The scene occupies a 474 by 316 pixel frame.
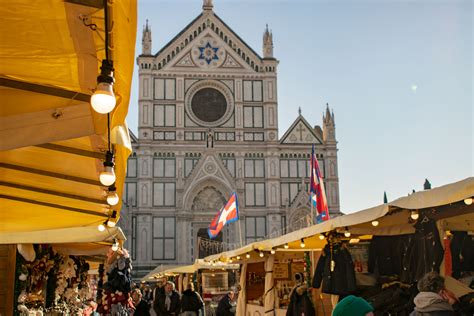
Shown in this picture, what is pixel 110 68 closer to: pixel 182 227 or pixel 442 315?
pixel 442 315

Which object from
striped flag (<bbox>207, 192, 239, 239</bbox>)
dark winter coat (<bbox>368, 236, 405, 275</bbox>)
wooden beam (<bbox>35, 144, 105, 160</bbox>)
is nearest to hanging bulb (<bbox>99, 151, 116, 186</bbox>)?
wooden beam (<bbox>35, 144, 105, 160</bbox>)

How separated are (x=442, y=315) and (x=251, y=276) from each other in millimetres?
10828

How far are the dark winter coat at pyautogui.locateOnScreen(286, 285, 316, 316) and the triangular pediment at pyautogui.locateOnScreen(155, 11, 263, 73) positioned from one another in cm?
2851

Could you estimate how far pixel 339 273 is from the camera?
8.65 m

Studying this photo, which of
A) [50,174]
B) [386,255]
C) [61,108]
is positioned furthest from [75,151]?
[386,255]

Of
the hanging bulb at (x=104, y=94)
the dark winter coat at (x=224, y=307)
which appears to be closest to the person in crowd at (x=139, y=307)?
the dark winter coat at (x=224, y=307)

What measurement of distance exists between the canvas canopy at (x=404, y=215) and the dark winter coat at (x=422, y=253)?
0.21m

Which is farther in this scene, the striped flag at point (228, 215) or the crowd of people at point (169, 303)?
the striped flag at point (228, 215)

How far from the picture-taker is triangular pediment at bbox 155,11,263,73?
37344mm

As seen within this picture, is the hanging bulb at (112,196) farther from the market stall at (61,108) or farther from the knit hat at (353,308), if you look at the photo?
the knit hat at (353,308)

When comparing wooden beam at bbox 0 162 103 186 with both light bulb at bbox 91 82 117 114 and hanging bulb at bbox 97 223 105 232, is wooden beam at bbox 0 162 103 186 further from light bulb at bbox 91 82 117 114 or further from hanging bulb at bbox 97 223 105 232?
light bulb at bbox 91 82 117 114

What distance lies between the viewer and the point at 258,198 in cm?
3644

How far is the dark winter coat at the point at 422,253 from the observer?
22.8ft

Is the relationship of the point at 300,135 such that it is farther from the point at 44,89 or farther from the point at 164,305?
the point at 44,89
